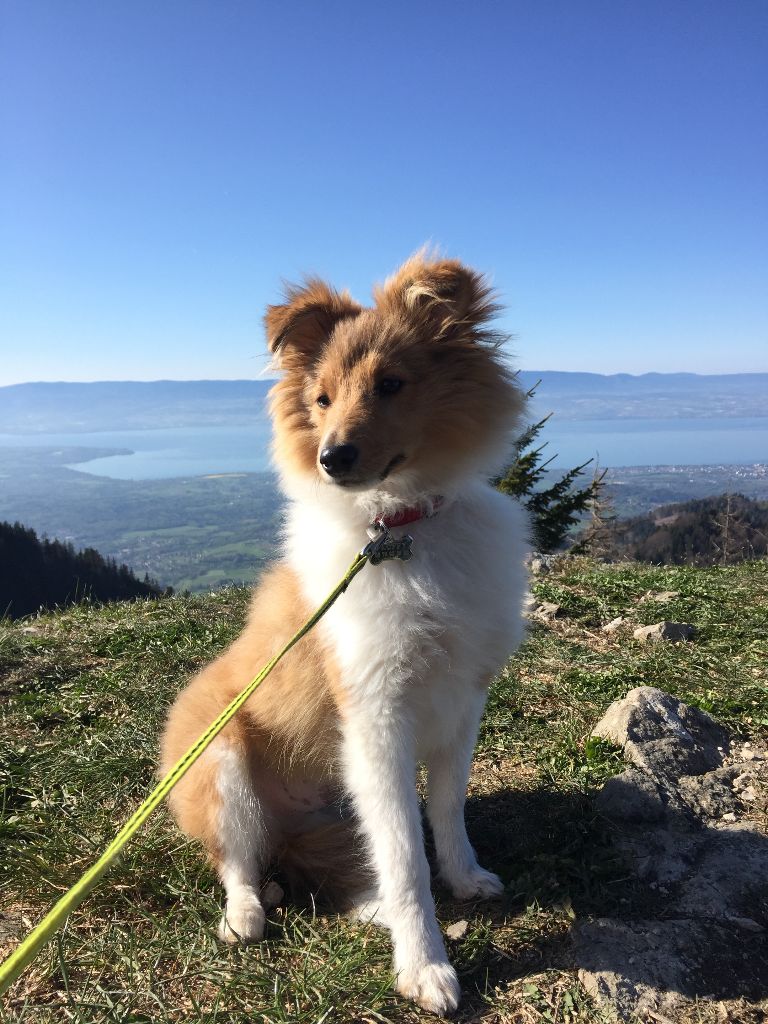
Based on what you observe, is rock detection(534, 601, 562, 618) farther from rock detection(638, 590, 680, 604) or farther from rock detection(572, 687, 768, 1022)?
rock detection(572, 687, 768, 1022)

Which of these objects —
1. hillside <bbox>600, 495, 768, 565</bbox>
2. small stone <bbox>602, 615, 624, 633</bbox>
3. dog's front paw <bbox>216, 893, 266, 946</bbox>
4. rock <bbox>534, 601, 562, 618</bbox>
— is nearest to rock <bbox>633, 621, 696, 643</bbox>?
small stone <bbox>602, 615, 624, 633</bbox>

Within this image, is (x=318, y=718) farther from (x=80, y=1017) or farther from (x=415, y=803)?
(x=80, y=1017)

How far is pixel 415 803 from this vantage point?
2.46 m

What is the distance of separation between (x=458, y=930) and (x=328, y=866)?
2.07ft

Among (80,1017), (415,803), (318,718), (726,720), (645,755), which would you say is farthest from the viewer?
(726,720)

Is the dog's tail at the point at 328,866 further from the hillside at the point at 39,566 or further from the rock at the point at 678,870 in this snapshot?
the hillside at the point at 39,566

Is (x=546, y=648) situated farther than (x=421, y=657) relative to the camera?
Yes

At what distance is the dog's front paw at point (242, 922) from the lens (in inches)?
101

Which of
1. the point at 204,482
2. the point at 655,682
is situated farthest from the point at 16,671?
the point at 204,482

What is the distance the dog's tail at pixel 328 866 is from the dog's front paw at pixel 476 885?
376 millimetres

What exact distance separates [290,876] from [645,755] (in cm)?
189

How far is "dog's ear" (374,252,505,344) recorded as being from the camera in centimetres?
289

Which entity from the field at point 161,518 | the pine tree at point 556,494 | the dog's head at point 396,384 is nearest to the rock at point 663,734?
the dog's head at point 396,384

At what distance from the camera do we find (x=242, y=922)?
8.58 feet
